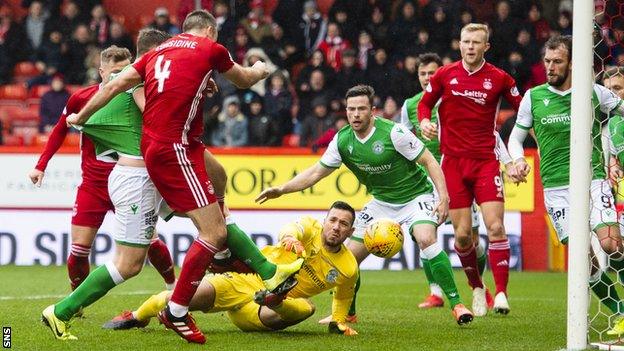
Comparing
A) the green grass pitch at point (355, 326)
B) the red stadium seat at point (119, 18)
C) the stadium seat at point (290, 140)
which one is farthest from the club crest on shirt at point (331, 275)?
the red stadium seat at point (119, 18)

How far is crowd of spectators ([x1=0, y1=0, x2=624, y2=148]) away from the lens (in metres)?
18.7

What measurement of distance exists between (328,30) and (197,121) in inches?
466

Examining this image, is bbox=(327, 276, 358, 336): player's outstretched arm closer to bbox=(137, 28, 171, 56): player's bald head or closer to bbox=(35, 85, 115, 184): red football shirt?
bbox=(35, 85, 115, 184): red football shirt

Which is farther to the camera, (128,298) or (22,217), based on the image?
(22,217)

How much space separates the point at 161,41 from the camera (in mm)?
9062

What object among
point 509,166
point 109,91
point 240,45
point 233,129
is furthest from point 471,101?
point 240,45

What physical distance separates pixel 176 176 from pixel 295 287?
1512 mm

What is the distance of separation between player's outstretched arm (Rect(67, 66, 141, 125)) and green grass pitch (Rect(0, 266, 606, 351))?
5.19ft

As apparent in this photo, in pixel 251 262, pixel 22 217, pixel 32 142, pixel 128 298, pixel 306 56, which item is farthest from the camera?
pixel 306 56

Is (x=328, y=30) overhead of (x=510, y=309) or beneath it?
overhead

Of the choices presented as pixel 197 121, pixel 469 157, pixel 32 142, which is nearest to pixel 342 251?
pixel 197 121

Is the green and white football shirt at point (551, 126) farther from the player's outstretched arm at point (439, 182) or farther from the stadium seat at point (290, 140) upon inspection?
the stadium seat at point (290, 140)

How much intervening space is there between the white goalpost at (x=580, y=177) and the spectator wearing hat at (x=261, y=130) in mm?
10790

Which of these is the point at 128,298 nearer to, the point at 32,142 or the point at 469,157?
the point at 469,157
